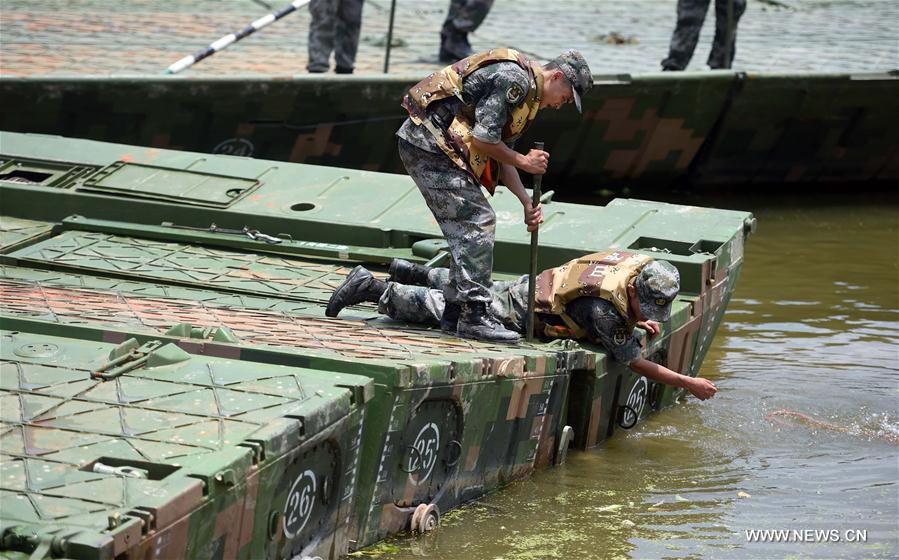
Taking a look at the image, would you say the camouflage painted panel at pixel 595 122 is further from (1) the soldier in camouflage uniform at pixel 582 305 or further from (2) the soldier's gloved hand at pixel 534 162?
(2) the soldier's gloved hand at pixel 534 162

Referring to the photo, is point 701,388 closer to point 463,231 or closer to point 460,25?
point 463,231

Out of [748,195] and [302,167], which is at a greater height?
[302,167]

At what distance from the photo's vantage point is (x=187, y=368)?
4949mm

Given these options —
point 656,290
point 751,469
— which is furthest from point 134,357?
point 751,469

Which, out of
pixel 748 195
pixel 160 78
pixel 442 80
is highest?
pixel 442 80

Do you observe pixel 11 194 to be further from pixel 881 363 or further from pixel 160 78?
pixel 881 363

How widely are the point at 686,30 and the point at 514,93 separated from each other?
23.3 ft

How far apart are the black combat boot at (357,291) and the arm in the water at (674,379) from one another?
3.63ft

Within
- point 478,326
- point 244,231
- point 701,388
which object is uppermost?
point 478,326

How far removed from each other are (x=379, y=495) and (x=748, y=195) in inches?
349

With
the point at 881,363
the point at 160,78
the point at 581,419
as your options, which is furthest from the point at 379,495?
the point at 160,78

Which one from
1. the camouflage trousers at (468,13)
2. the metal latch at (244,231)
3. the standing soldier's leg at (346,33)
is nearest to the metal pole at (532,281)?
the metal latch at (244,231)

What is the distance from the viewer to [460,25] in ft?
42.9

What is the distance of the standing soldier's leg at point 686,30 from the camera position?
12.9 m
